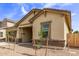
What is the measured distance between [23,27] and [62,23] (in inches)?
220

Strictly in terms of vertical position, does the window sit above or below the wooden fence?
above

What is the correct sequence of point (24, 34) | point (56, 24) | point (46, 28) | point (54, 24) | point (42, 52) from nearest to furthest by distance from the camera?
point (42, 52)
point (56, 24)
point (54, 24)
point (46, 28)
point (24, 34)

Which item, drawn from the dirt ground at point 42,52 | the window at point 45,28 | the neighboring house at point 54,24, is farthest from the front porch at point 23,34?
the dirt ground at point 42,52

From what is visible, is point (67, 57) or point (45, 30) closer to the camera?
point (67, 57)

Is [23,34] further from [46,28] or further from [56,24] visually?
[56,24]

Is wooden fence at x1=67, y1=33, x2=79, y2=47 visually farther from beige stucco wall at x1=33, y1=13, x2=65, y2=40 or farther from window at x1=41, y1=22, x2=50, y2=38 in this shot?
window at x1=41, y1=22, x2=50, y2=38

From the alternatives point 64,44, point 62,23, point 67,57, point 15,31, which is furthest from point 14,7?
point 15,31

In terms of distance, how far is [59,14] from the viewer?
10.4 meters

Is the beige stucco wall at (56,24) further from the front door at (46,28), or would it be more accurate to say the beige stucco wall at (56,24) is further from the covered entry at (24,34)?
the covered entry at (24,34)

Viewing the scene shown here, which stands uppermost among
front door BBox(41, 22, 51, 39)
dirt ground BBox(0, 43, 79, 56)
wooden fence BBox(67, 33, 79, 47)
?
front door BBox(41, 22, 51, 39)

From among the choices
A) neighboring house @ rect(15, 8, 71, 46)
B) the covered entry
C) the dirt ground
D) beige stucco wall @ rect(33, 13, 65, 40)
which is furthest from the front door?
the covered entry

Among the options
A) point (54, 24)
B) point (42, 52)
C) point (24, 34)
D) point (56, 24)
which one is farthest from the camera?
point (24, 34)

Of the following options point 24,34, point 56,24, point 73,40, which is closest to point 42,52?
point 56,24

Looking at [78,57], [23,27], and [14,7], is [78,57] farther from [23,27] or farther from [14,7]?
[23,27]
